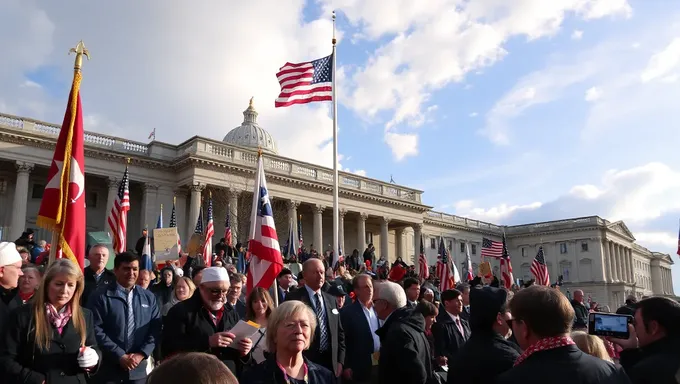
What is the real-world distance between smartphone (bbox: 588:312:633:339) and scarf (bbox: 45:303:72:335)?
4.57 m

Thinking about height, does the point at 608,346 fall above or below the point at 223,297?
below

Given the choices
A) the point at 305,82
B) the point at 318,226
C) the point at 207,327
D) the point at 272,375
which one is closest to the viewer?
the point at 272,375

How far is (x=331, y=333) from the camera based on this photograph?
249 inches

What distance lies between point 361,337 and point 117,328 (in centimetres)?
295

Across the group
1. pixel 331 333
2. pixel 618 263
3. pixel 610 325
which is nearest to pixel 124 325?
pixel 331 333

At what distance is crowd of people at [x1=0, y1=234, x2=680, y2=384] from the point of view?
3.07 m

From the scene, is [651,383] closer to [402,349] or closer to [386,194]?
[402,349]

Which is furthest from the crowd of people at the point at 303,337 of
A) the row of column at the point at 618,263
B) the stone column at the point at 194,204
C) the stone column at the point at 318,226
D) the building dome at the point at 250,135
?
the row of column at the point at 618,263

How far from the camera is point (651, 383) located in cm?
346

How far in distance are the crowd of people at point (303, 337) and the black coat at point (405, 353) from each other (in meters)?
0.01

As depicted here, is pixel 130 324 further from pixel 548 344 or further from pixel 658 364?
pixel 658 364

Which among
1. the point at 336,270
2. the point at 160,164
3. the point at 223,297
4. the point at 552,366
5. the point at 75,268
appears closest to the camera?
the point at 552,366

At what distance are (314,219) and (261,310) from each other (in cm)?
3715

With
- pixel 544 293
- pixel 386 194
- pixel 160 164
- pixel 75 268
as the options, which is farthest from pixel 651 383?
pixel 386 194
